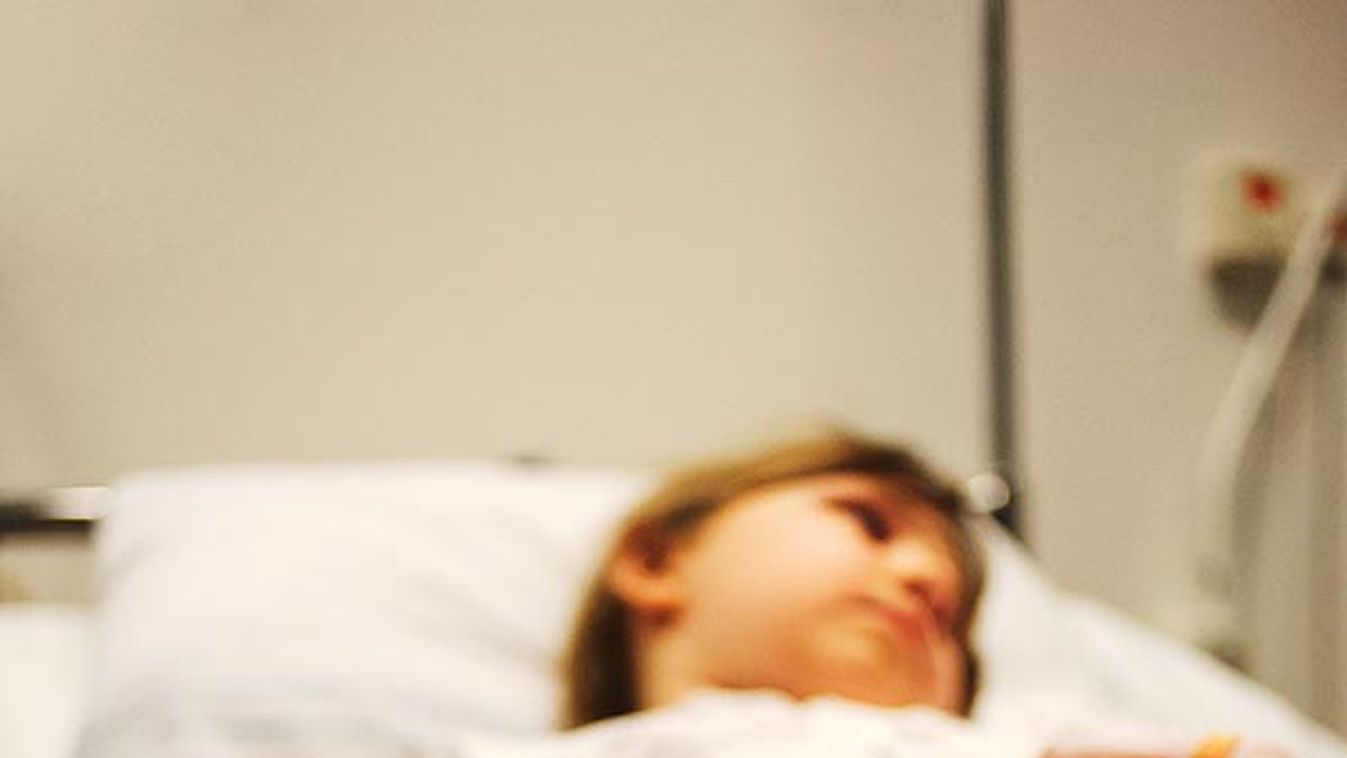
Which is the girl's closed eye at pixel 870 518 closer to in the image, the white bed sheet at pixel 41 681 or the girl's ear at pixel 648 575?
the girl's ear at pixel 648 575

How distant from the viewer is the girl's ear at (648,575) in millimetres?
864

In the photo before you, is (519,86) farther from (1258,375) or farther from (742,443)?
(1258,375)

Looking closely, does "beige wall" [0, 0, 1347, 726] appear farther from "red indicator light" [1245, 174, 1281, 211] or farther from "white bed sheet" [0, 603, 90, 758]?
"white bed sheet" [0, 603, 90, 758]

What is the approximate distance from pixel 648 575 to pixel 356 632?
18cm

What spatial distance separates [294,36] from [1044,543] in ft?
2.93

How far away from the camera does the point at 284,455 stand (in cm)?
123

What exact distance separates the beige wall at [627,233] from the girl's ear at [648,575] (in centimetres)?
40

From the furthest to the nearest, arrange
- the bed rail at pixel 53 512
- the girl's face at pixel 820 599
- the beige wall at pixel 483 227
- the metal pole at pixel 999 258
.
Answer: the metal pole at pixel 999 258, the beige wall at pixel 483 227, the bed rail at pixel 53 512, the girl's face at pixel 820 599

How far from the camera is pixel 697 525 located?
0.89 meters

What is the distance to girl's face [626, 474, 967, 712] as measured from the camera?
0.77 metres

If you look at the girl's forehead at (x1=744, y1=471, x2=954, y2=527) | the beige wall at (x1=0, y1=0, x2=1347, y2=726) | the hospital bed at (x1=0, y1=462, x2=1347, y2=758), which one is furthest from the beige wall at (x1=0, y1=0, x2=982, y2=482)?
the girl's forehead at (x1=744, y1=471, x2=954, y2=527)

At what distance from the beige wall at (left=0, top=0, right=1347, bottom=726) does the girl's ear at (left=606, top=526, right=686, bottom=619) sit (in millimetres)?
399

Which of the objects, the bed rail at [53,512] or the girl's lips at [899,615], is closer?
the girl's lips at [899,615]

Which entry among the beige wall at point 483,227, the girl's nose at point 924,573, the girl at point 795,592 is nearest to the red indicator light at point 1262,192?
the beige wall at point 483,227
